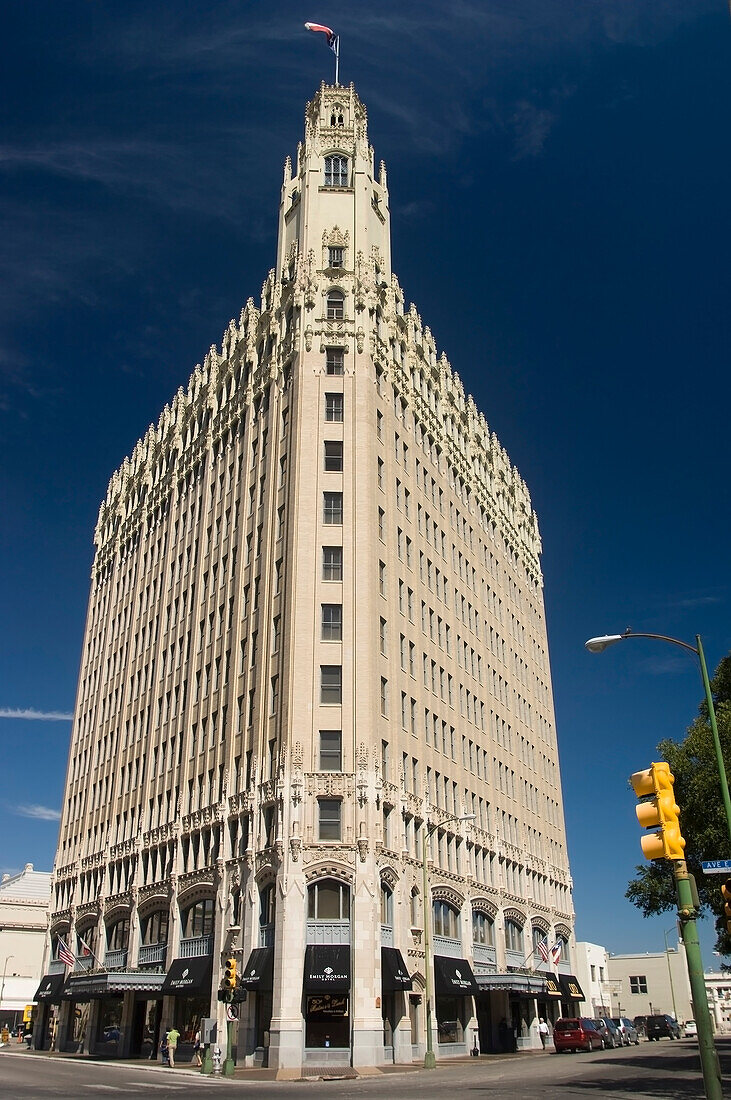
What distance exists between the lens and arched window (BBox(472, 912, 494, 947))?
53844 millimetres

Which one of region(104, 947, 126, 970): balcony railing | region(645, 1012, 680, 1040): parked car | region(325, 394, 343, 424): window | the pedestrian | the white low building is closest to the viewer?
the pedestrian

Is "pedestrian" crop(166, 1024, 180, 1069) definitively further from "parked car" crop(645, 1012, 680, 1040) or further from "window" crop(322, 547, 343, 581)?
"parked car" crop(645, 1012, 680, 1040)

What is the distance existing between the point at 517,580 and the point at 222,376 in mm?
33350

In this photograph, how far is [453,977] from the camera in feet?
152

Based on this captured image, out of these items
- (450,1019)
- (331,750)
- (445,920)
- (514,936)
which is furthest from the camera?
(514,936)

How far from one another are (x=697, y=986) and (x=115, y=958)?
54.8m

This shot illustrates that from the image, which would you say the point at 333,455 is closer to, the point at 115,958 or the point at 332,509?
the point at 332,509

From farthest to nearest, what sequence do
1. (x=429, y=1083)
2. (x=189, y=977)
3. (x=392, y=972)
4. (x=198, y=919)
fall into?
(x=198, y=919) < (x=189, y=977) < (x=392, y=972) < (x=429, y=1083)

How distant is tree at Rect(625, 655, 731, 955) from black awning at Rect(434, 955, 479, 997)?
10.1 meters

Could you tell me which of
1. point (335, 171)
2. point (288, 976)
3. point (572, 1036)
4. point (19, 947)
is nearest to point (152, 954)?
point (288, 976)

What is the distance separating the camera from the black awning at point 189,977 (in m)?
43.8

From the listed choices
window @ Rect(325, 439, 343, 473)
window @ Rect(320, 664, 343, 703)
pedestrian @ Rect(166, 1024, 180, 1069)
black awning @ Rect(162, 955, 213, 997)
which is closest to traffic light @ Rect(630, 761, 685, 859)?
window @ Rect(320, 664, 343, 703)

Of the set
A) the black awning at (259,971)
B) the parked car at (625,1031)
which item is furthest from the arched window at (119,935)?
the parked car at (625,1031)

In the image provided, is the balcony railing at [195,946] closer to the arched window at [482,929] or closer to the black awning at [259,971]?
the black awning at [259,971]
